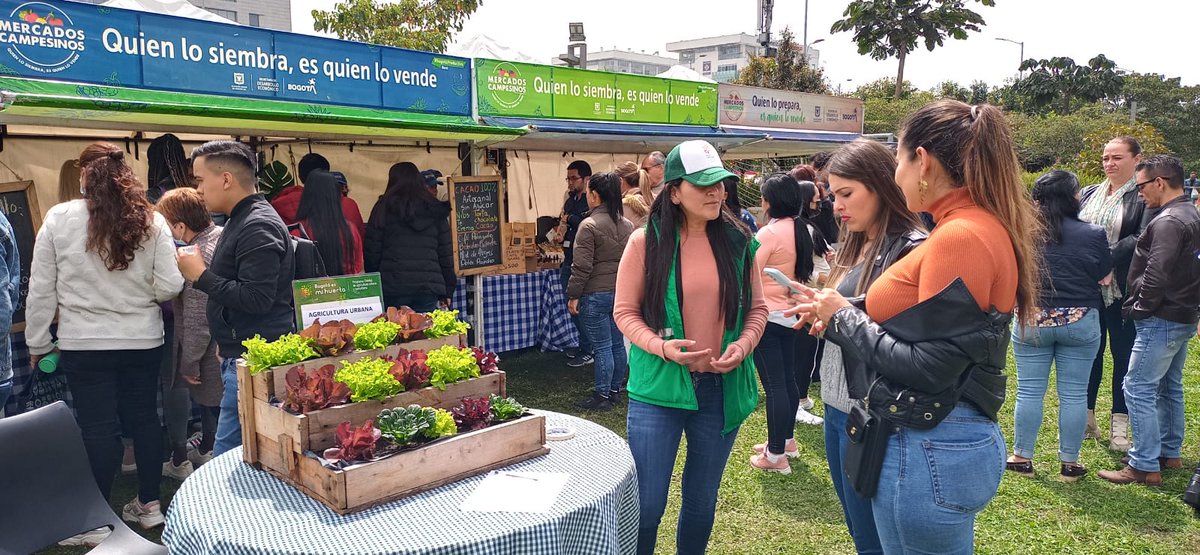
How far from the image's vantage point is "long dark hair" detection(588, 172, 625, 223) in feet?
17.0

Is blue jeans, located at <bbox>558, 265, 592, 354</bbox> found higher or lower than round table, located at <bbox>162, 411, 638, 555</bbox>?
lower

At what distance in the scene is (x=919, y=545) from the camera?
1.74 meters

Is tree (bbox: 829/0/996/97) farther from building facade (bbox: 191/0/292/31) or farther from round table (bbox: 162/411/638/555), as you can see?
round table (bbox: 162/411/638/555)

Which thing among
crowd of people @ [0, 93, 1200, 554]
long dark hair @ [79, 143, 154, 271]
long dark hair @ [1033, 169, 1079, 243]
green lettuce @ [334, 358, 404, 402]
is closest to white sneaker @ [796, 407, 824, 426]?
crowd of people @ [0, 93, 1200, 554]

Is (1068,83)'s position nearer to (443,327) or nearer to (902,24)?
(902,24)

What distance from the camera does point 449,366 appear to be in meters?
2.18

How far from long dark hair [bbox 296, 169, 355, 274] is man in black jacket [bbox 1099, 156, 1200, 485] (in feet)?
14.4

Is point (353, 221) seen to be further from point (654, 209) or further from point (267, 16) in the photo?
point (267, 16)

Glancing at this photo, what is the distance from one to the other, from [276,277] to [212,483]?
124 cm

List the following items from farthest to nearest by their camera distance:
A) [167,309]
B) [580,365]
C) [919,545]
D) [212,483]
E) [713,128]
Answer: [713,128] → [580,365] → [167,309] → [212,483] → [919,545]

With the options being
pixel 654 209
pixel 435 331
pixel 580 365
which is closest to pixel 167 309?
pixel 435 331

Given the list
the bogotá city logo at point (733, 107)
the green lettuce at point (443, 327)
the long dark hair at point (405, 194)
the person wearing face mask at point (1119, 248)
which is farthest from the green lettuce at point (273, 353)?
the bogotá city logo at point (733, 107)

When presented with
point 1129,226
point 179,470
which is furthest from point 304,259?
point 1129,226

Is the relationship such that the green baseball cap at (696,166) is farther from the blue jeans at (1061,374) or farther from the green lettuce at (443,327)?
the blue jeans at (1061,374)
